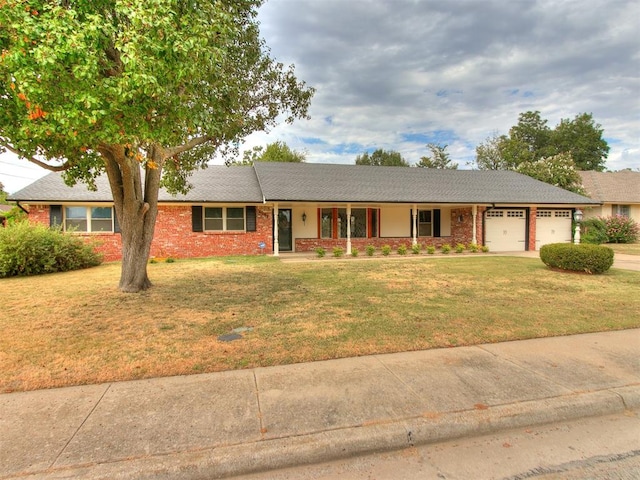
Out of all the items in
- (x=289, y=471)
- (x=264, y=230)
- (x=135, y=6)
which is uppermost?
(x=135, y=6)

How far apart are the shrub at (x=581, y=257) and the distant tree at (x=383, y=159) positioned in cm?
3597

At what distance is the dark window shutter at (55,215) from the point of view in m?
14.4

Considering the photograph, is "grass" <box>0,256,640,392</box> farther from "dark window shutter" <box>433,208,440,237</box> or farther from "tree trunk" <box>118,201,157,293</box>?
"dark window shutter" <box>433,208,440,237</box>

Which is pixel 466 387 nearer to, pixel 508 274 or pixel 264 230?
pixel 508 274

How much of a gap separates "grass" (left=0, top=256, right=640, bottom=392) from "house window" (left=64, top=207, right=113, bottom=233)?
5143 mm

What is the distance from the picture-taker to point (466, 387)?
348 centimetres

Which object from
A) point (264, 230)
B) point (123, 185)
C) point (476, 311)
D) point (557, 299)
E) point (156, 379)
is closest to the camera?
point (156, 379)

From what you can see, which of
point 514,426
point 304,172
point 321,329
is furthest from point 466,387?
point 304,172

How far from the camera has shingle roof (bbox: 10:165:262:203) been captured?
1438 cm

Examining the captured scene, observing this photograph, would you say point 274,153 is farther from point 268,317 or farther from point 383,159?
point 268,317

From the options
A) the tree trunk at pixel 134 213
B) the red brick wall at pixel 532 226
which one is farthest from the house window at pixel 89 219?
the red brick wall at pixel 532 226

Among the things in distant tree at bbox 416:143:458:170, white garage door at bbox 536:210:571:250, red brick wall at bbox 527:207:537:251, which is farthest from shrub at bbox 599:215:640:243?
distant tree at bbox 416:143:458:170

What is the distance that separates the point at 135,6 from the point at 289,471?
16.4 feet

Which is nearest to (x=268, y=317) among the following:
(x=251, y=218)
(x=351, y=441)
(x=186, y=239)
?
(x=351, y=441)
